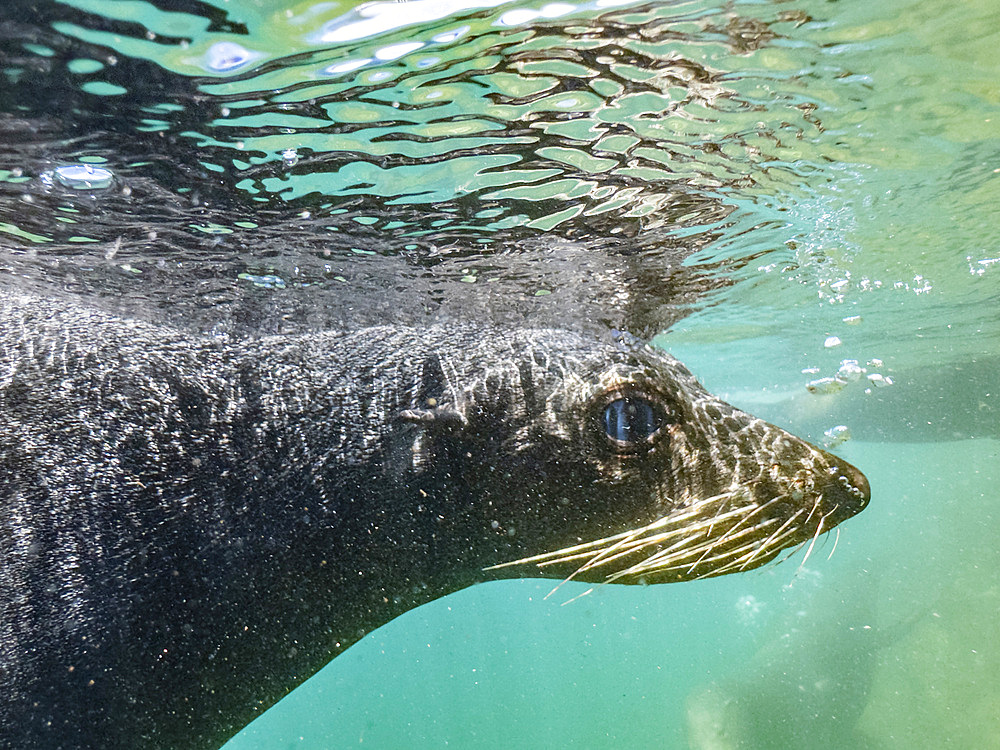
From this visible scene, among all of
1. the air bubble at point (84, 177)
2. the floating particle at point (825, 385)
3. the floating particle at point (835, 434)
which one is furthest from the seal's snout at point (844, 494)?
the floating particle at point (825, 385)

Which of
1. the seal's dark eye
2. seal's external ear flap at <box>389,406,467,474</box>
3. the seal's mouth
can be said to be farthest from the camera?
seal's external ear flap at <box>389,406,467,474</box>

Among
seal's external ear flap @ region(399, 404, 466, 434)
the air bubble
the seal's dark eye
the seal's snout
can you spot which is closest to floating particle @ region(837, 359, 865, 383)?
the seal's snout

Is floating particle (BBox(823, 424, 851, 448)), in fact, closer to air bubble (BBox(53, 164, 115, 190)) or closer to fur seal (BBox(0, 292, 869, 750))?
fur seal (BBox(0, 292, 869, 750))

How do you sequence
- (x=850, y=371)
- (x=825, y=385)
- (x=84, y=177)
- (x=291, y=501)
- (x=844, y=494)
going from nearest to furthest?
(x=844, y=494)
(x=291, y=501)
(x=84, y=177)
(x=850, y=371)
(x=825, y=385)

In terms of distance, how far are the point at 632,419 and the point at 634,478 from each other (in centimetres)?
25

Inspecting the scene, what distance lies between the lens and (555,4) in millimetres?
3045

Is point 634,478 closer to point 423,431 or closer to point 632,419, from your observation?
point 632,419

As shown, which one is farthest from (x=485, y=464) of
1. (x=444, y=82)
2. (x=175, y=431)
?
(x=444, y=82)

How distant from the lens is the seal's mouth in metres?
2.36

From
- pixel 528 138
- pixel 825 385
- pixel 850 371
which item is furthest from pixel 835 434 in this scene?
pixel 528 138

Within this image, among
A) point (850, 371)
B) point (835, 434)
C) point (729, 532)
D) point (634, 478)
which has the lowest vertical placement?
point (835, 434)

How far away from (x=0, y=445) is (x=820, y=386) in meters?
26.4

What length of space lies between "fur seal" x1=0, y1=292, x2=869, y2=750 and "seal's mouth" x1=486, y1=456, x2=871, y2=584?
1cm

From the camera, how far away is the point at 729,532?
2385mm
